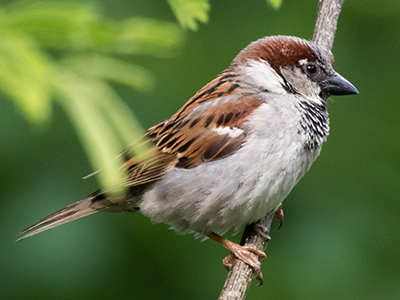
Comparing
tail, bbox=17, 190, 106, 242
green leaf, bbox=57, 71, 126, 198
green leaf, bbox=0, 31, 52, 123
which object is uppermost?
tail, bbox=17, 190, 106, 242

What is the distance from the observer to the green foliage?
1.23 feet

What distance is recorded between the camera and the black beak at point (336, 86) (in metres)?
2.34

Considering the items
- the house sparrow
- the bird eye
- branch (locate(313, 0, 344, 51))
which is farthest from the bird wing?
branch (locate(313, 0, 344, 51))

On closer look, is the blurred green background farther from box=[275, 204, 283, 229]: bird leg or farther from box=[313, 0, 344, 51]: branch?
box=[313, 0, 344, 51]: branch

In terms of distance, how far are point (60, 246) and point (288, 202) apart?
1.25 meters

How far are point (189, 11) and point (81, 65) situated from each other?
Answer: 0.39 ft

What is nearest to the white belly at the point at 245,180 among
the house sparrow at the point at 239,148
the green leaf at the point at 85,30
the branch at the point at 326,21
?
the house sparrow at the point at 239,148

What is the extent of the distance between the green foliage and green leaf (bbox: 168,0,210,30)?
0.05 feet

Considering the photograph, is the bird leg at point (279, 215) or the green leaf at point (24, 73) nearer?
the green leaf at point (24, 73)

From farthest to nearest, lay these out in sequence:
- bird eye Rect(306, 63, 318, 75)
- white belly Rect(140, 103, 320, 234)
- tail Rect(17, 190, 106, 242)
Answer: bird eye Rect(306, 63, 318, 75), tail Rect(17, 190, 106, 242), white belly Rect(140, 103, 320, 234)

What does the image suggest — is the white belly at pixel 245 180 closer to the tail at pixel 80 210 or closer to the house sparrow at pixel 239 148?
the house sparrow at pixel 239 148

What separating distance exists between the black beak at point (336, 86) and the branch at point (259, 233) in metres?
0.21

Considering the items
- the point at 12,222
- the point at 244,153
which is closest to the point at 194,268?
the point at 244,153

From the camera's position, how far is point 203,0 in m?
0.48
